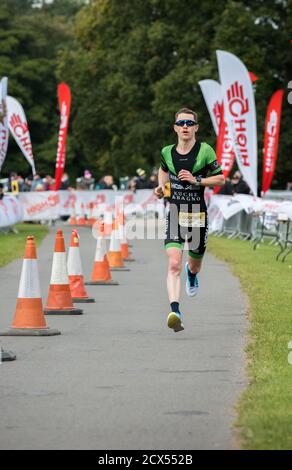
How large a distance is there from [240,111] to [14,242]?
6343 millimetres

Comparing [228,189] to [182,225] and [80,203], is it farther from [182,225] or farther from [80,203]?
[182,225]

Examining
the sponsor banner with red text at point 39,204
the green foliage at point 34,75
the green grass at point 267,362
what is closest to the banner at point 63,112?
the sponsor banner with red text at point 39,204

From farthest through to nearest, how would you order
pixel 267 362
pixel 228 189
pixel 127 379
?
pixel 228 189
pixel 267 362
pixel 127 379

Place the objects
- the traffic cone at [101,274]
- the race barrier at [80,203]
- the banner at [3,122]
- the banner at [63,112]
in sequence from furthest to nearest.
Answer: the race barrier at [80,203], the banner at [63,112], the banner at [3,122], the traffic cone at [101,274]

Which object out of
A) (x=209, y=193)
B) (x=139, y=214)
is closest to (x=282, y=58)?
Answer: (x=139, y=214)

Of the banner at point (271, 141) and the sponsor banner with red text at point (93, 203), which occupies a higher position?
the banner at point (271, 141)

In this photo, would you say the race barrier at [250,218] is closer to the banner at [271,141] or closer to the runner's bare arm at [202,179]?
the banner at [271,141]

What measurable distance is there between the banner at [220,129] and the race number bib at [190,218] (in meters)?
22.4

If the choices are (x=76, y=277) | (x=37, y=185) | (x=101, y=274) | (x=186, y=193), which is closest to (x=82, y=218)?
(x=37, y=185)

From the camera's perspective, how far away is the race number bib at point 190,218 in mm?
12125

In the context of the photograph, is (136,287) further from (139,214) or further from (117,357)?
(139,214)

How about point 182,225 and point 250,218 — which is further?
point 250,218

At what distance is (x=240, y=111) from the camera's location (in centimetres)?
3155

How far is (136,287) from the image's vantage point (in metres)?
18.1
